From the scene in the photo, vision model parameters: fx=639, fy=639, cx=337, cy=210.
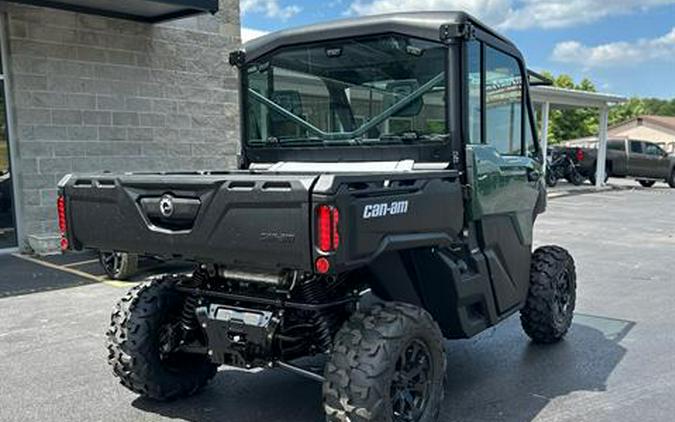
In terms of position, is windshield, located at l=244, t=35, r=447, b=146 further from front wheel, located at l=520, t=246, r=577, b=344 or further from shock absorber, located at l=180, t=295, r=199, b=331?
front wheel, located at l=520, t=246, r=577, b=344

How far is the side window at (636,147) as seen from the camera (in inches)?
989

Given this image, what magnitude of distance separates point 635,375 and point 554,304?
772 mm

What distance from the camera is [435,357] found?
3547 mm

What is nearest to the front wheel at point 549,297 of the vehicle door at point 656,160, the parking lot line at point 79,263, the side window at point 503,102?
the side window at point 503,102

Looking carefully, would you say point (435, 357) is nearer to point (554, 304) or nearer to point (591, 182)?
point (554, 304)

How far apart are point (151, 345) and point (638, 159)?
2516cm

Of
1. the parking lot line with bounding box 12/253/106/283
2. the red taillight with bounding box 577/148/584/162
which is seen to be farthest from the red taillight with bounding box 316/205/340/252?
the red taillight with bounding box 577/148/584/162

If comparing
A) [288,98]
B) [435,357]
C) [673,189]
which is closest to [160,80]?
[288,98]

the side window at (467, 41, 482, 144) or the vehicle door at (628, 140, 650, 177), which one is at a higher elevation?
the side window at (467, 41, 482, 144)

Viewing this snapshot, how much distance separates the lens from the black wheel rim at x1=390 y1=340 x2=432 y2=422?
3.33 m

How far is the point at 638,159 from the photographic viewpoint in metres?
25.2

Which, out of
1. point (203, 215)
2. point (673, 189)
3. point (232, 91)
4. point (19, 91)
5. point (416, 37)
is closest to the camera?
point (203, 215)

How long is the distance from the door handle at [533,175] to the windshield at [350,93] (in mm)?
1243

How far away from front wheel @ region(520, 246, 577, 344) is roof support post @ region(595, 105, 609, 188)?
1983cm
